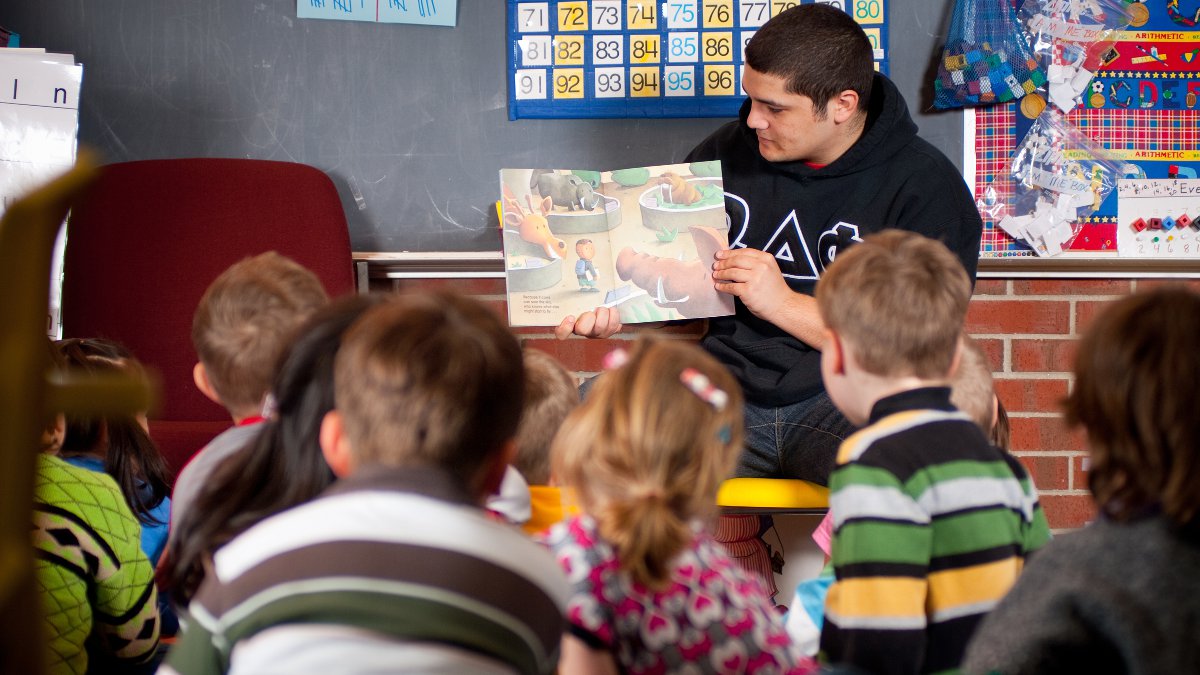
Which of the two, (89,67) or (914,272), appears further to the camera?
(89,67)

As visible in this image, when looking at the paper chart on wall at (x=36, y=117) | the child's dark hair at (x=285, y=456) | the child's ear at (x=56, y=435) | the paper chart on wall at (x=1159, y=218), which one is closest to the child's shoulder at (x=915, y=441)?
the child's dark hair at (x=285, y=456)

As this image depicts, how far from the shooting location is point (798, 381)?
2.04m

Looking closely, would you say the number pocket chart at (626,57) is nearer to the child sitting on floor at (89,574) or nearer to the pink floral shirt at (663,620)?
the child sitting on floor at (89,574)

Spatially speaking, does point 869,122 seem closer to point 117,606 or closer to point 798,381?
point 798,381

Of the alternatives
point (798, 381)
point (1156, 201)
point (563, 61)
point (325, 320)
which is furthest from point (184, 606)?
point (1156, 201)

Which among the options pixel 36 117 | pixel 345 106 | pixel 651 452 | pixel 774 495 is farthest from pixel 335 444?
pixel 36 117

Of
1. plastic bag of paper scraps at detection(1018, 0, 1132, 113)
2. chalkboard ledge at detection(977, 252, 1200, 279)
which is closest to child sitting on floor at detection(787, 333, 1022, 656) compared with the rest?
chalkboard ledge at detection(977, 252, 1200, 279)

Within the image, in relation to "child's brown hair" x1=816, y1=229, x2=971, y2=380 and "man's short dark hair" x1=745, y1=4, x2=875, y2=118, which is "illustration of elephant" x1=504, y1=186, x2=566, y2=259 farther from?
"child's brown hair" x1=816, y1=229, x2=971, y2=380

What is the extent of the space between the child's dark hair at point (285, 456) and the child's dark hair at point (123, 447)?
2.34ft

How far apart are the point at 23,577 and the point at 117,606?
132cm

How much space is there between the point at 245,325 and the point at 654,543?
704 millimetres

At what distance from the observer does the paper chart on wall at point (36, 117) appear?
2.50 meters

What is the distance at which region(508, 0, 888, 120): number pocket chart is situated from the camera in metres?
2.59

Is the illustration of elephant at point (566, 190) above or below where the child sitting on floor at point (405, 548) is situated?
above
